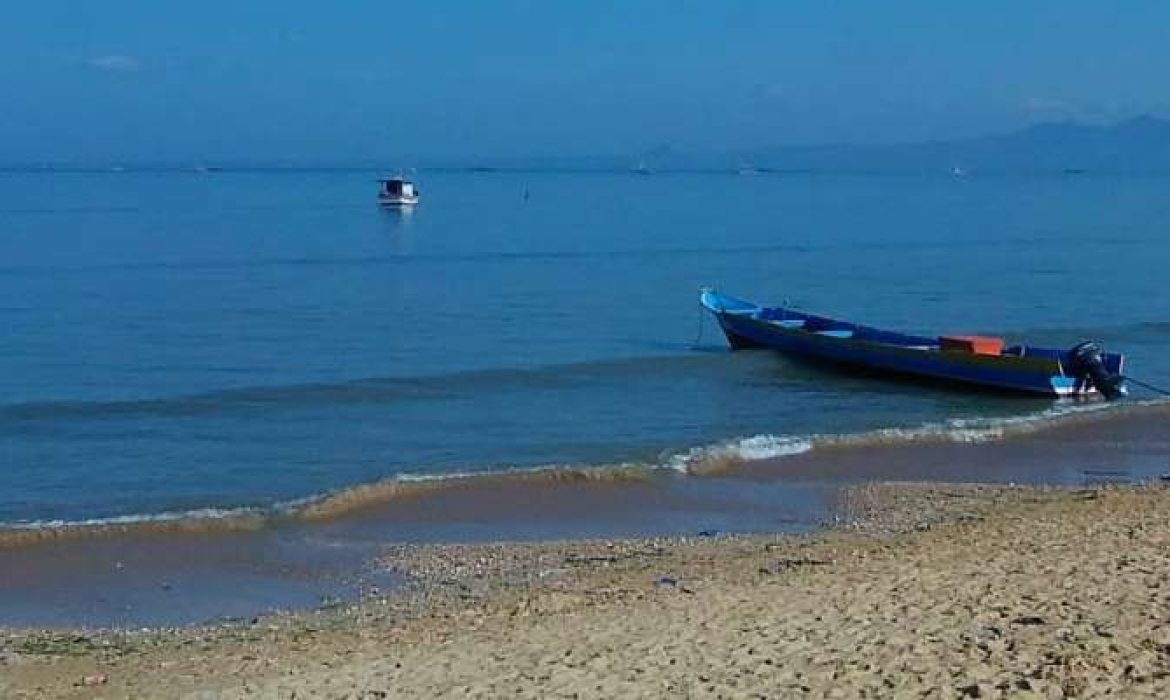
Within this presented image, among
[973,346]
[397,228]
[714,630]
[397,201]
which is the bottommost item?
[397,228]

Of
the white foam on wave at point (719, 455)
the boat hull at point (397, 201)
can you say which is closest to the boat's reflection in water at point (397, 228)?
the boat hull at point (397, 201)

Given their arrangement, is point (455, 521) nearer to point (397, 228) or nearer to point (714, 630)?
point (714, 630)

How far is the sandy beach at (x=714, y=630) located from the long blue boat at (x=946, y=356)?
1202cm

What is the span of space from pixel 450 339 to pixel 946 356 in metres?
12.2

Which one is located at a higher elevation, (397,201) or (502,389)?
(397,201)

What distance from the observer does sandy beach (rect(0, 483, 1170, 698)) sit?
9.57 meters

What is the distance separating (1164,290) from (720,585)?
40084 millimetres

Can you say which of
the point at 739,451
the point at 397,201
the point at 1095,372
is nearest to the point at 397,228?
the point at 397,201

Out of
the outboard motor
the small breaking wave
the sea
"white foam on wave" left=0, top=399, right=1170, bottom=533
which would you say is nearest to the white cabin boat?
the sea

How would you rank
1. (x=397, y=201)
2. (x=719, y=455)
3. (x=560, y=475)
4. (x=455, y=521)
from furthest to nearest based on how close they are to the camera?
(x=397, y=201) < (x=719, y=455) < (x=560, y=475) < (x=455, y=521)

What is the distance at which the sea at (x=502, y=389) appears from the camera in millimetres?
19609

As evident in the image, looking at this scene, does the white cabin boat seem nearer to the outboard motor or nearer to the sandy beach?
the outboard motor

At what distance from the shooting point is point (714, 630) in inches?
439

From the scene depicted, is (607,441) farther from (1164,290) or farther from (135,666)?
(1164,290)
